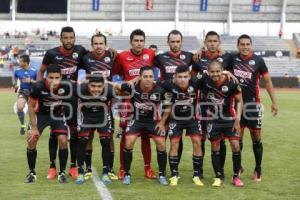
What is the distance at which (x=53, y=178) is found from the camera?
7750mm

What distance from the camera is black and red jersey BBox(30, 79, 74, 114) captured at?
745 centimetres

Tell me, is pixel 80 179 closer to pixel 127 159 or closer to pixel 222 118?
pixel 127 159

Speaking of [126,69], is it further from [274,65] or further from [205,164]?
[274,65]

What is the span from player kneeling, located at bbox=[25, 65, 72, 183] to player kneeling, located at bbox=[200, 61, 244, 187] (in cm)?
225

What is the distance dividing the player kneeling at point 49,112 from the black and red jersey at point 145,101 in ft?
3.33

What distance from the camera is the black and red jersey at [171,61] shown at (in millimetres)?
7926

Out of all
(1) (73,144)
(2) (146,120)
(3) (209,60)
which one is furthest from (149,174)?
(3) (209,60)

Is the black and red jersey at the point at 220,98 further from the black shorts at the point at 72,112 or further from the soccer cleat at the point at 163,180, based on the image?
the black shorts at the point at 72,112

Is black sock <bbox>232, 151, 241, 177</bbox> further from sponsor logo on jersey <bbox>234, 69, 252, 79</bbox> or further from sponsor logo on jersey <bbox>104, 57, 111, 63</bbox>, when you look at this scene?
sponsor logo on jersey <bbox>104, 57, 111, 63</bbox>

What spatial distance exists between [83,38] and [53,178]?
46.7m

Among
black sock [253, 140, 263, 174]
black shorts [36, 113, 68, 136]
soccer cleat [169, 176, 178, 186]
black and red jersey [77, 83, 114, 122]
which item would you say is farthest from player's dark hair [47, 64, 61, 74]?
black sock [253, 140, 263, 174]

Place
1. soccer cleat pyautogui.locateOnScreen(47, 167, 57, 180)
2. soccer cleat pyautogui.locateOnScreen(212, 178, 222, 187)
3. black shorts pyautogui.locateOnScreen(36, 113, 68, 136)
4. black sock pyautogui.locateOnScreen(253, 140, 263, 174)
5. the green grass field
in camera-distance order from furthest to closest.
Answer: black sock pyautogui.locateOnScreen(253, 140, 263, 174), soccer cleat pyautogui.locateOnScreen(47, 167, 57, 180), black shorts pyautogui.locateOnScreen(36, 113, 68, 136), soccer cleat pyautogui.locateOnScreen(212, 178, 222, 187), the green grass field

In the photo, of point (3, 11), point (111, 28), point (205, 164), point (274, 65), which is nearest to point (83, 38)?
point (111, 28)

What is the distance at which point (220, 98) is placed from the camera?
24.7 feet
